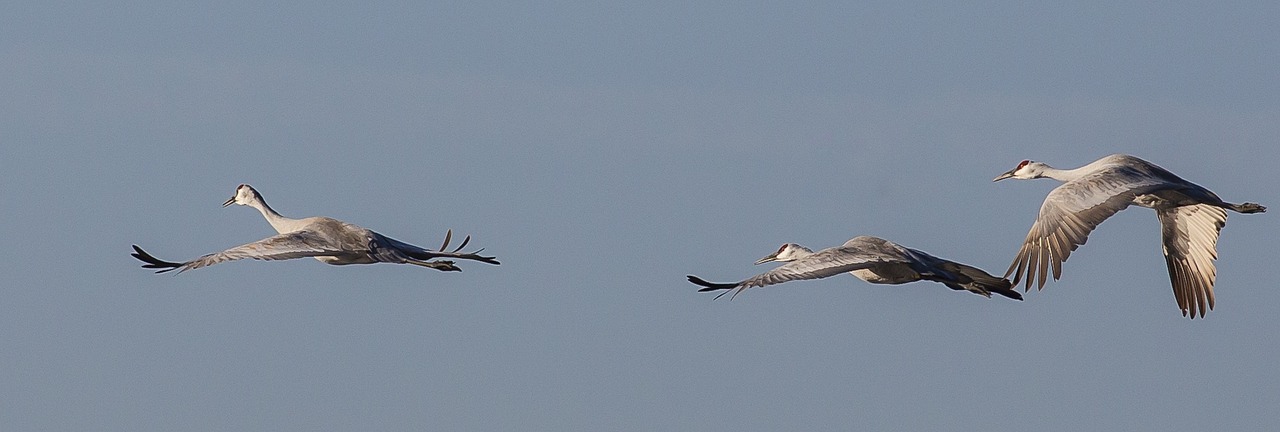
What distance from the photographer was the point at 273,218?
40281mm

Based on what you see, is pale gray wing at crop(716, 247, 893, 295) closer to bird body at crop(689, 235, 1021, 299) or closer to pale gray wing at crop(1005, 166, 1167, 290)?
bird body at crop(689, 235, 1021, 299)

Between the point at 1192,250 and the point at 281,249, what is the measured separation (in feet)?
47.7

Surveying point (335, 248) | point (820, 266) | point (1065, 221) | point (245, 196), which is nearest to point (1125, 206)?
point (1065, 221)

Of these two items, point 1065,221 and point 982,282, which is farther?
point 982,282

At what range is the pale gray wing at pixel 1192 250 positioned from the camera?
131 feet

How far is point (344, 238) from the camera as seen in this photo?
121 feet

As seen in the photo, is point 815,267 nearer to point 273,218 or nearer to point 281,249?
point 281,249

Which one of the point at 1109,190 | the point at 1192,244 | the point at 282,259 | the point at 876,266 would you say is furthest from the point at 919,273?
the point at 282,259

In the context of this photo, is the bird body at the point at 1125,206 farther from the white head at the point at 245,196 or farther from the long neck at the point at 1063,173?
the white head at the point at 245,196

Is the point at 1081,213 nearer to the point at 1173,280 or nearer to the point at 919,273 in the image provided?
the point at 919,273

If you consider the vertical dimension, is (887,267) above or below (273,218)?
below

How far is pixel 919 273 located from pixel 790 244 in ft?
14.3

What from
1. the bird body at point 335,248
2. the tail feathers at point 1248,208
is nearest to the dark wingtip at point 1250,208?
the tail feathers at point 1248,208

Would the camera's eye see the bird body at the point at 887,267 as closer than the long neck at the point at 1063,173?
Yes
